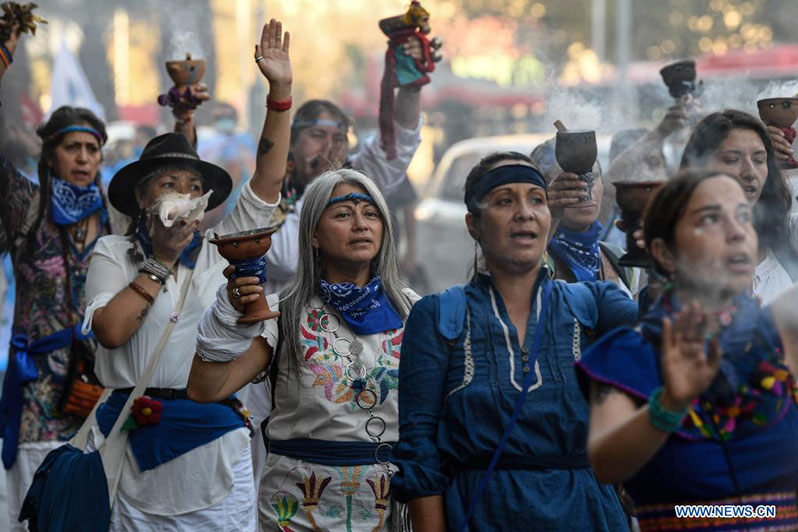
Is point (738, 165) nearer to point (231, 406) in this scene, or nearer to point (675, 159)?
point (675, 159)

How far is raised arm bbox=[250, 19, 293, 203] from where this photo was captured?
5148 mm

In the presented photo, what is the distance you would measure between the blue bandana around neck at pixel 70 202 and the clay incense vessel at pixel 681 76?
9.22 ft

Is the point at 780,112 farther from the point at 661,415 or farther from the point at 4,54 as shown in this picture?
the point at 4,54

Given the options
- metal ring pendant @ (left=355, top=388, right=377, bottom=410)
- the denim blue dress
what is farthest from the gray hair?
the denim blue dress

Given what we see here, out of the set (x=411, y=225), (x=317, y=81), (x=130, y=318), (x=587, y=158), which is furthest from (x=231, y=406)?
(x=317, y=81)

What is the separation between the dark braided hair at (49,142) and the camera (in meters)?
5.82

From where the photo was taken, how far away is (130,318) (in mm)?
4781

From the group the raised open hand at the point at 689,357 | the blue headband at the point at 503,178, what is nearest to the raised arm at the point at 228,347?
the blue headband at the point at 503,178

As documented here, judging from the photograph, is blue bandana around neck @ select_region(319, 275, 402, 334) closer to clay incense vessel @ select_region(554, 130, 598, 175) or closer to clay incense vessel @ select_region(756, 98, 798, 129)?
clay incense vessel @ select_region(554, 130, 598, 175)

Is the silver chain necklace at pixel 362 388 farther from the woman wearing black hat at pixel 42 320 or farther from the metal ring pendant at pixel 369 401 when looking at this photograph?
the woman wearing black hat at pixel 42 320

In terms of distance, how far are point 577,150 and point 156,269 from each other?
1.65 meters

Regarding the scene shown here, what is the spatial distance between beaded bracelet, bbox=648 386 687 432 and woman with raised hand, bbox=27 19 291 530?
2.61m

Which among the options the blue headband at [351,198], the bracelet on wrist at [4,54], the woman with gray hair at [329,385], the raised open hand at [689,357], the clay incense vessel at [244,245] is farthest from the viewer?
the bracelet on wrist at [4,54]

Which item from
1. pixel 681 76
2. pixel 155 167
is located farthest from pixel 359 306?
pixel 681 76
